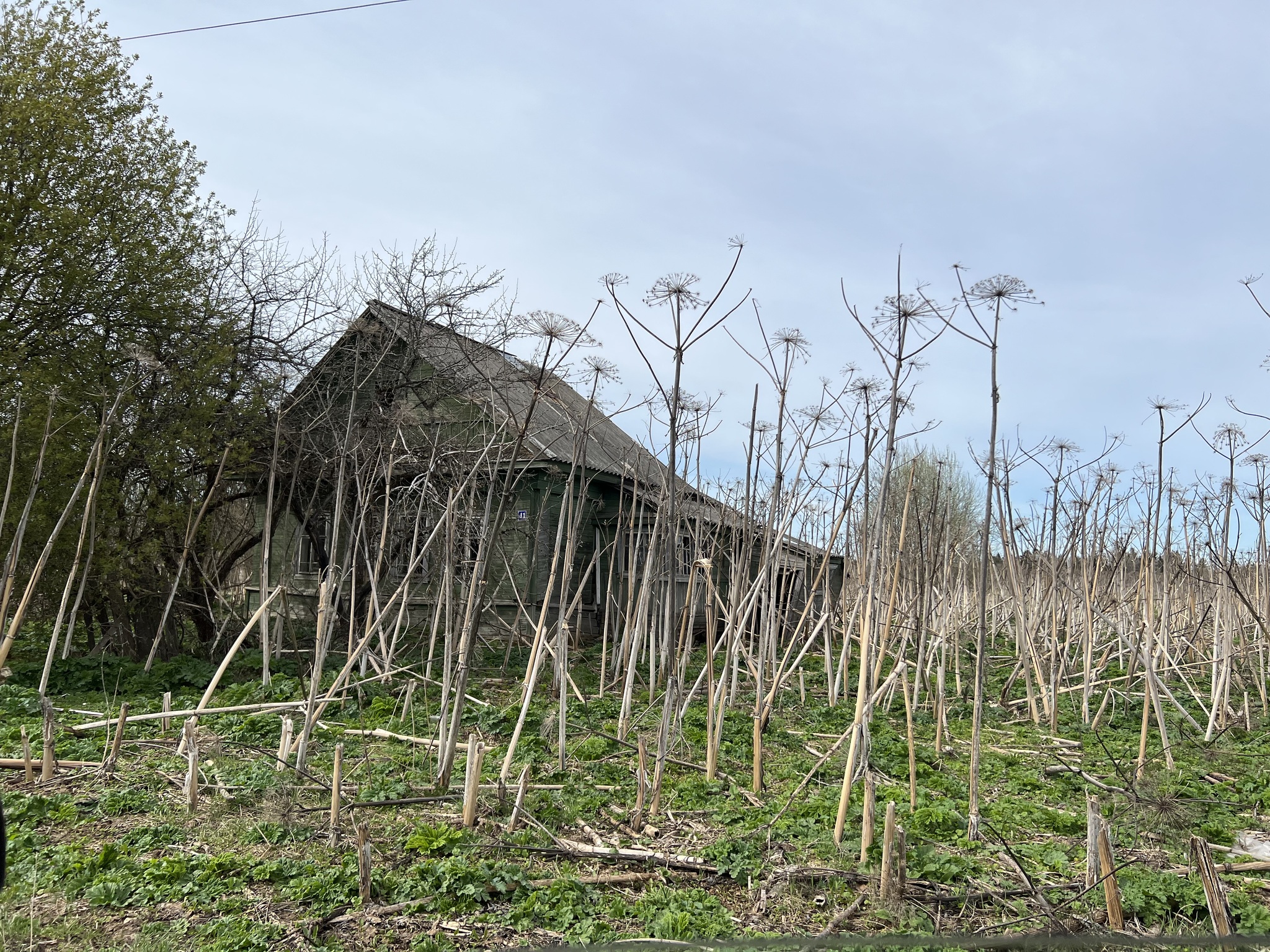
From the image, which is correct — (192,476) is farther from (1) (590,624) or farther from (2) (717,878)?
(2) (717,878)

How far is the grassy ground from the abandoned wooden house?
3.74 ft

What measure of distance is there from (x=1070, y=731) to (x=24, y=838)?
20.4 feet

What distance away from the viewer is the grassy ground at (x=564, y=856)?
288 cm

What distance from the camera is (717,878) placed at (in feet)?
10.8

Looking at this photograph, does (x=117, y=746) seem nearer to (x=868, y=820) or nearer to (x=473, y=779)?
A: (x=473, y=779)

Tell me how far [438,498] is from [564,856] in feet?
14.6

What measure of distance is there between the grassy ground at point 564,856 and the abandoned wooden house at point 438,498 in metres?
1.14

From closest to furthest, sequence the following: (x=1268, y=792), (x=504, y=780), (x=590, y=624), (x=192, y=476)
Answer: (x=504, y=780)
(x=1268, y=792)
(x=192, y=476)
(x=590, y=624)

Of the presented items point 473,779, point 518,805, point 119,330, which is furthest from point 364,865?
point 119,330

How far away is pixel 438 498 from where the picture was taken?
24.6ft

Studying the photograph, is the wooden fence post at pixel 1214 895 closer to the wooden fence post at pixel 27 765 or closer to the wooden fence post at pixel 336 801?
the wooden fence post at pixel 336 801

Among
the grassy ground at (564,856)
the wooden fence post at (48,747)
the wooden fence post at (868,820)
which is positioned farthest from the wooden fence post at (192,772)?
the wooden fence post at (868,820)

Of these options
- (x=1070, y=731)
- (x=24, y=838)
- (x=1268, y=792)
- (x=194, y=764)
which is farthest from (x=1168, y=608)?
(x=24, y=838)

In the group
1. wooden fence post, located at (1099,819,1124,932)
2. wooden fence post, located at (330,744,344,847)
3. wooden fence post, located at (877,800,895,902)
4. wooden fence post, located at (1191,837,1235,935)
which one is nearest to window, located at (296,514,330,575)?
wooden fence post, located at (330,744,344,847)
